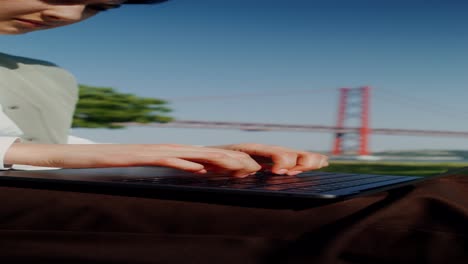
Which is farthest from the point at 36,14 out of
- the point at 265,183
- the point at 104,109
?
the point at 104,109

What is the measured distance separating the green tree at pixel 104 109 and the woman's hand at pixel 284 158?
1.15 meters

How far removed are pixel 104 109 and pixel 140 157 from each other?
4.80ft

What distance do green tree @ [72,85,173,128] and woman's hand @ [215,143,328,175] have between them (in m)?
1.15

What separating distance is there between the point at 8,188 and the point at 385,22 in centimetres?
563

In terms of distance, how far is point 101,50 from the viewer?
1208 millimetres

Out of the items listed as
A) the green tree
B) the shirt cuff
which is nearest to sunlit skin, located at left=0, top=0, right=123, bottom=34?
the shirt cuff

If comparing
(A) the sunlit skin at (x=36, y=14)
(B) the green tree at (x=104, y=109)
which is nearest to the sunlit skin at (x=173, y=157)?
(A) the sunlit skin at (x=36, y=14)

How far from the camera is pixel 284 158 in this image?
2.12 ft

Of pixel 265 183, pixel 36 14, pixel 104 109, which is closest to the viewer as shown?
pixel 265 183

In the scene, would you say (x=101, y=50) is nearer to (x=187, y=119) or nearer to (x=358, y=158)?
(x=187, y=119)

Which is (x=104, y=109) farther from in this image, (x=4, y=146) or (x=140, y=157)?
(x=140, y=157)

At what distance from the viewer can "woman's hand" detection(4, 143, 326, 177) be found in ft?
1.67

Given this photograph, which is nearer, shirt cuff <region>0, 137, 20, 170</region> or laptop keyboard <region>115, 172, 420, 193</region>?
laptop keyboard <region>115, 172, 420, 193</region>

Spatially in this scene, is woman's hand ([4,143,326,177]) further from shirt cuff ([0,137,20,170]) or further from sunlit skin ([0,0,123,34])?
sunlit skin ([0,0,123,34])
